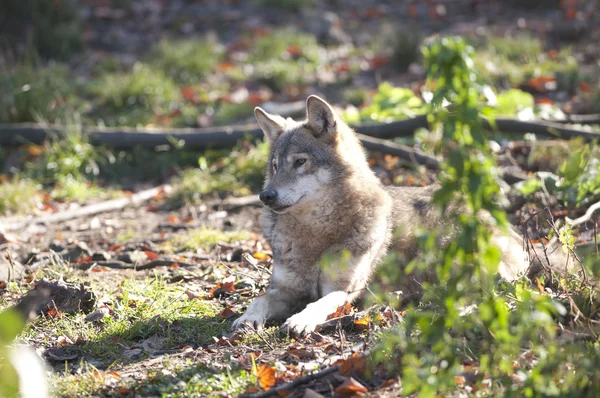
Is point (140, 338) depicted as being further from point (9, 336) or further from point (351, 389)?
point (9, 336)

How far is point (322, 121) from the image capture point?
207 inches

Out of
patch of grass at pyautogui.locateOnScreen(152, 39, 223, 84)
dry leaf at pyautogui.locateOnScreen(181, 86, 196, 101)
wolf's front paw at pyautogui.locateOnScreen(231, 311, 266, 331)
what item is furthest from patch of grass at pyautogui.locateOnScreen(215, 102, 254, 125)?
wolf's front paw at pyautogui.locateOnScreen(231, 311, 266, 331)

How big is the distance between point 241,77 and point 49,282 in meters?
7.15

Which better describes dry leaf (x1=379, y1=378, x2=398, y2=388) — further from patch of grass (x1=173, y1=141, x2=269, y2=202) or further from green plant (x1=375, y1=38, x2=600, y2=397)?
patch of grass (x1=173, y1=141, x2=269, y2=202)

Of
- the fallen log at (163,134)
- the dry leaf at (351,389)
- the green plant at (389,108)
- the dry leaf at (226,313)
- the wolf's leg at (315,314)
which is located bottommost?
the fallen log at (163,134)

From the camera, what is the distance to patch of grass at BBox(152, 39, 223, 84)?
11.8 m

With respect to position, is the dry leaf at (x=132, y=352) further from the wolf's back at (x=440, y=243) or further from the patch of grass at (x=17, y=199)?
the patch of grass at (x=17, y=199)

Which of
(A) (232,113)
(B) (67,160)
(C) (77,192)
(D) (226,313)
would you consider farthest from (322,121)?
(A) (232,113)

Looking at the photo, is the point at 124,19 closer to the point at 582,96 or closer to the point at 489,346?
the point at 582,96

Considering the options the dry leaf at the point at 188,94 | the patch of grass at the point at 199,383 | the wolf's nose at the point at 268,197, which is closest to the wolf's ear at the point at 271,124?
the wolf's nose at the point at 268,197

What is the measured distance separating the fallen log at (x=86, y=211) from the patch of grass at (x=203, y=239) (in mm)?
1477

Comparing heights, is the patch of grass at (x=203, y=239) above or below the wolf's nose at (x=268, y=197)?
below

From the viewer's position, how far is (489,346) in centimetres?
317

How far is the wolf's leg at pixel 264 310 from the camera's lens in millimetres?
4688
